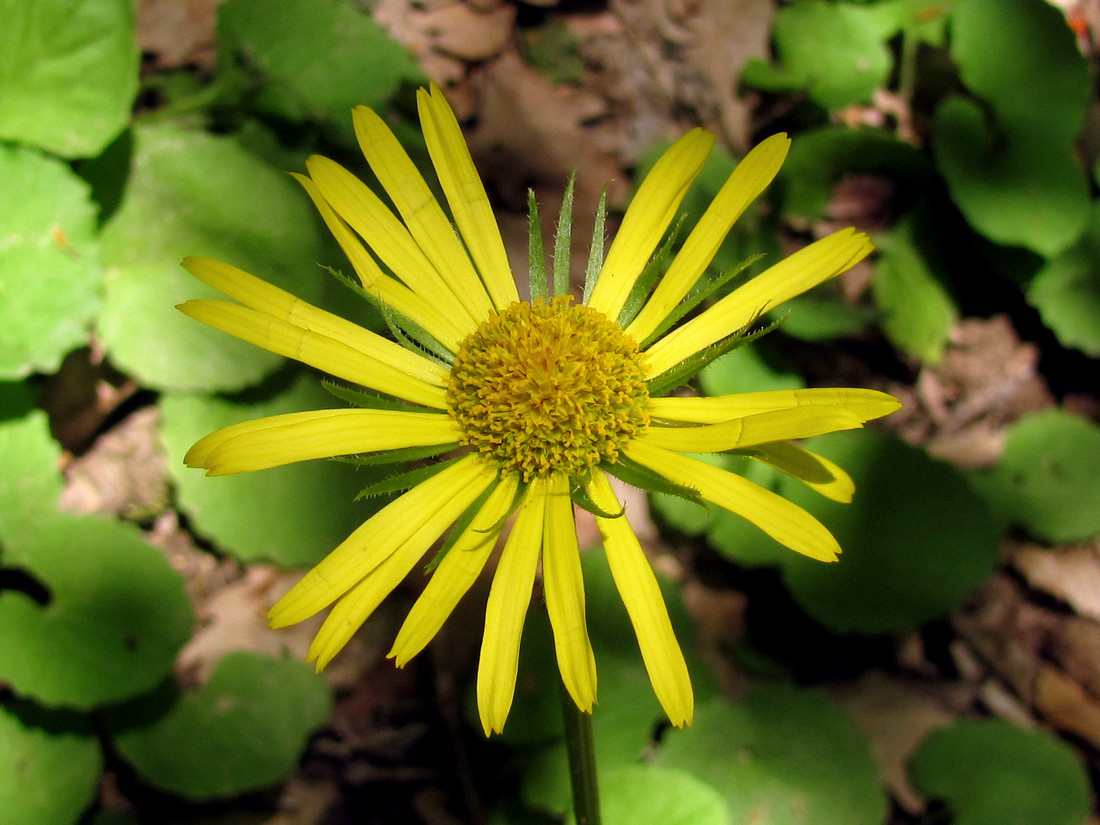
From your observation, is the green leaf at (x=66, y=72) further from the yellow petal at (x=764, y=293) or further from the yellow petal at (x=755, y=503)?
the yellow petal at (x=755, y=503)

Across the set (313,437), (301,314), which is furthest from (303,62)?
(313,437)

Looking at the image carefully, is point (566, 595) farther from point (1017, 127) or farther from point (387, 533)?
point (1017, 127)

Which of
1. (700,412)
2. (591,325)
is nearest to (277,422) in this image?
(591,325)

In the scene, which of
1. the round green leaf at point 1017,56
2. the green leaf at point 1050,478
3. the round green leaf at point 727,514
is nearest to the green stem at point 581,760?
the round green leaf at point 727,514

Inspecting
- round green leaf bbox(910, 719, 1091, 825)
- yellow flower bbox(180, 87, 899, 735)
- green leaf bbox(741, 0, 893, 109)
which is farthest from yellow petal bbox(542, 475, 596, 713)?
green leaf bbox(741, 0, 893, 109)

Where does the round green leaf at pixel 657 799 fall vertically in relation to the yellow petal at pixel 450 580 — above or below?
below
